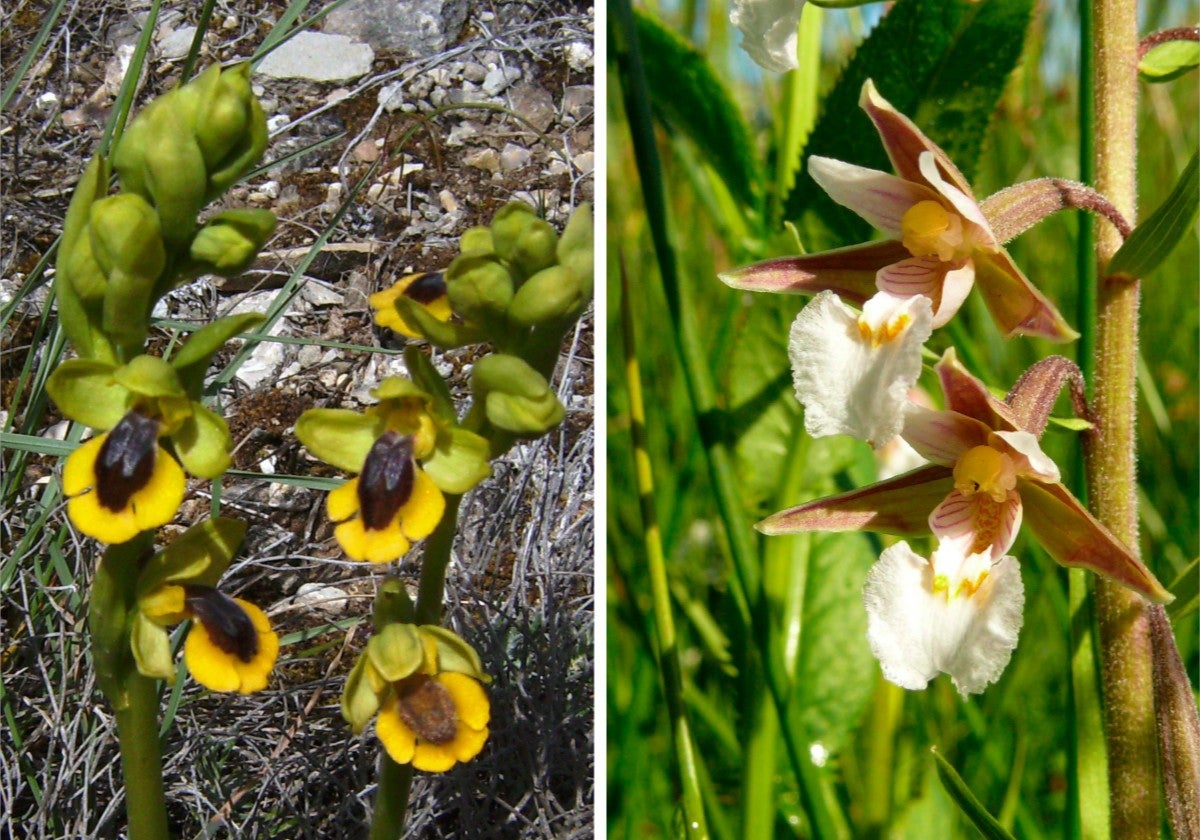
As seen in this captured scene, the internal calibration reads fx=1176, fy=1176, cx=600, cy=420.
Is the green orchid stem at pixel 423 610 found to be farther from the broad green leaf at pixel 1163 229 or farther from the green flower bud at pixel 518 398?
the broad green leaf at pixel 1163 229

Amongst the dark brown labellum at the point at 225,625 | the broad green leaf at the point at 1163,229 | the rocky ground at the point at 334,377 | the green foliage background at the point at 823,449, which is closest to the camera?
the broad green leaf at the point at 1163,229

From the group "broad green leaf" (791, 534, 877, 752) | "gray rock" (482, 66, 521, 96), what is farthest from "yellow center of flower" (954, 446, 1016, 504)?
"gray rock" (482, 66, 521, 96)

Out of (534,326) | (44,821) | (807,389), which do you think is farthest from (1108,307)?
(44,821)

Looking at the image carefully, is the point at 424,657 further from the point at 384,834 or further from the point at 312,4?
the point at 312,4

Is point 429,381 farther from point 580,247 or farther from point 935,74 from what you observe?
point 935,74

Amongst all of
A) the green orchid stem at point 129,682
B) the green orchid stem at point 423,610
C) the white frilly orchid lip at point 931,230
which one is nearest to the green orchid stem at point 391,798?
the green orchid stem at point 423,610

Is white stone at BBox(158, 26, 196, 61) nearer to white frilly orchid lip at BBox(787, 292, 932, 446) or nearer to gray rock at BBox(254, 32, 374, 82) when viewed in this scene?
gray rock at BBox(254, 32, 374, 82)

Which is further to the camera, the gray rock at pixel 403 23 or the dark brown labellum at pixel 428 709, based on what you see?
the gray rock at pixel 403 23
